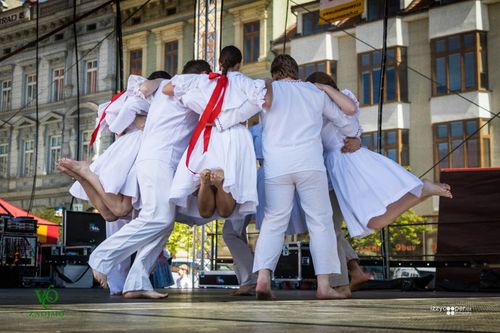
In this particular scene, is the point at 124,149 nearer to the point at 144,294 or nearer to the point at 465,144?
the point at 144,294

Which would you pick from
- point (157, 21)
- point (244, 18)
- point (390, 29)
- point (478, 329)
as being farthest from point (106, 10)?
point (478, 329)

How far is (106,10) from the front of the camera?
2528 cm

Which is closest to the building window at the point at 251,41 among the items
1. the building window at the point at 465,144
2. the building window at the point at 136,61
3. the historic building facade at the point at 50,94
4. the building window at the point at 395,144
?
the building window at the point at 136,61

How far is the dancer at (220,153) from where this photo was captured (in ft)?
13.9

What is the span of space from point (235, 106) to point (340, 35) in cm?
2016

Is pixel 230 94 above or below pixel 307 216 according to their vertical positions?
above

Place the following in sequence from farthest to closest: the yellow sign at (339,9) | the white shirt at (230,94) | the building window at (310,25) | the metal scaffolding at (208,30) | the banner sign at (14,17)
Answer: the banner sign at (14,17) < the building window at (310,25) < the yellow sign at (339,9) < the metal scaffolding at (208,30) < the white shirt at (230,94)

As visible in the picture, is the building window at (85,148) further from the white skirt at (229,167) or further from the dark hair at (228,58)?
the white skirt at (229,167)

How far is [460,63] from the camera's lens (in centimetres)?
2144

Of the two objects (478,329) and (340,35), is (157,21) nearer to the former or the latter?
(340,35)

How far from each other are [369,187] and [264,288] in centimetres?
100

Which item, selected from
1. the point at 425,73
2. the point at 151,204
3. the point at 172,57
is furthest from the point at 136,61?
the point at 151,204

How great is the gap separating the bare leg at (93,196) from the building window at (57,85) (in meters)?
22.0

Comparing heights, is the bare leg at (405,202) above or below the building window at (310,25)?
below
